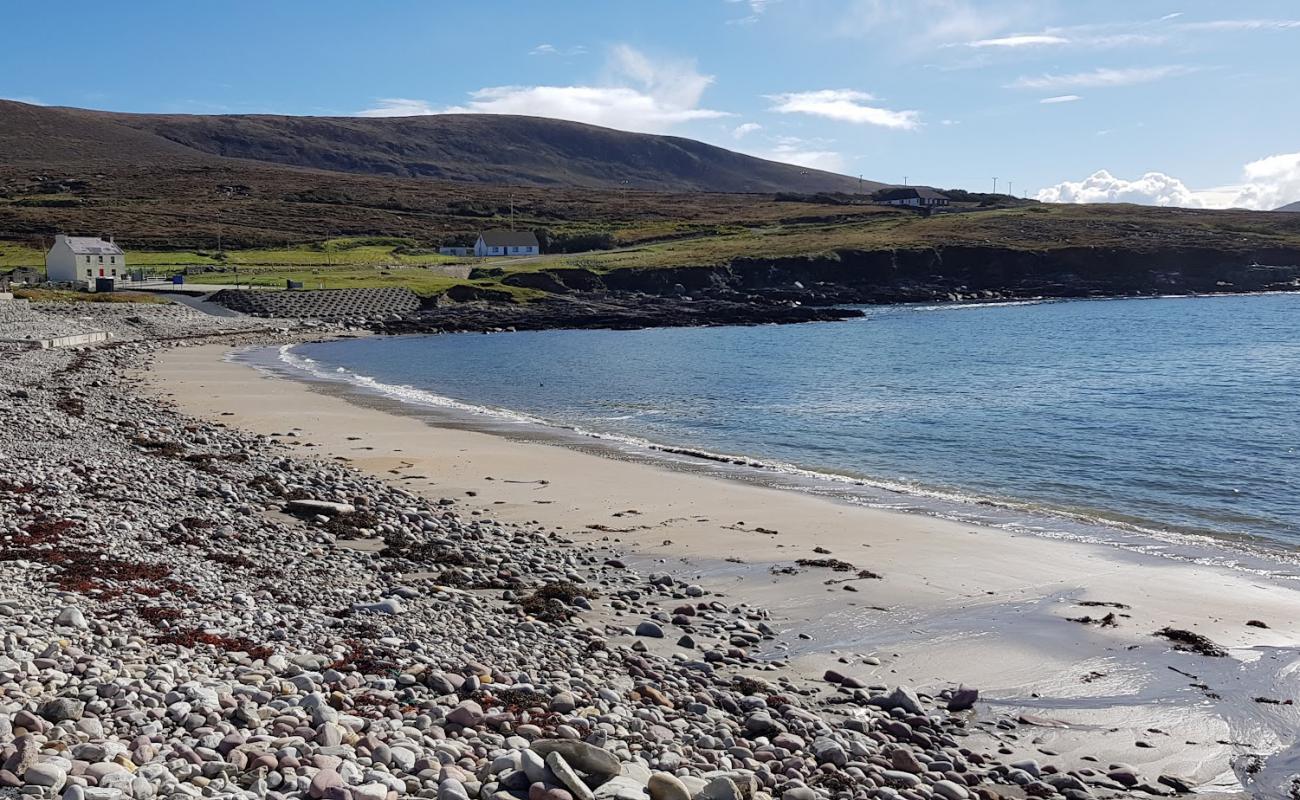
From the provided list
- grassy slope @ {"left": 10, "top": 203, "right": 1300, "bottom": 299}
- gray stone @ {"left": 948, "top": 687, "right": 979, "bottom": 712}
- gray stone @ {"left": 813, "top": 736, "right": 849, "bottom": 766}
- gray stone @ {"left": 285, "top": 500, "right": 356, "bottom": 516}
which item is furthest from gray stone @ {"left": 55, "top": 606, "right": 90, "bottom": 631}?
grassy slope @ {"left": 10, "top": 203, "right": 1300, "bottom": 299}

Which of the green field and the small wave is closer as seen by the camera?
the green field

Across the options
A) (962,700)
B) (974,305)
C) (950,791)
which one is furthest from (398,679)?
(974,305)

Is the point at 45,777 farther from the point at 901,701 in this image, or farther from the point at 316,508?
the point at 316,508

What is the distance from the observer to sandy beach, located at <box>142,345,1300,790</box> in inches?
424

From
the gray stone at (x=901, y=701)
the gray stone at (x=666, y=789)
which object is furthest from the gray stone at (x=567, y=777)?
the gray stone at (x=901, y=701)

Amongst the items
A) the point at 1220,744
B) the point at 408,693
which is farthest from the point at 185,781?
the point at 1220,744

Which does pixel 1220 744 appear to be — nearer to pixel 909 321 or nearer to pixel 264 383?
pixel 264 383

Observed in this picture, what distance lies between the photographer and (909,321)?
97.6m

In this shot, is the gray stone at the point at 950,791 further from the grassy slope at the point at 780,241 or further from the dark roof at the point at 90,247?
the dark roof at the point at 90,247

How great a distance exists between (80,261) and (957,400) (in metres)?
84.0

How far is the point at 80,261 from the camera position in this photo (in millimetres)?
93562

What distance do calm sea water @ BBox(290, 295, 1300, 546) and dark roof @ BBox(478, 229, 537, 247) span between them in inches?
Answer: 2419

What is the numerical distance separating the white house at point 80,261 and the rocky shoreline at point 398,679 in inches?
3427

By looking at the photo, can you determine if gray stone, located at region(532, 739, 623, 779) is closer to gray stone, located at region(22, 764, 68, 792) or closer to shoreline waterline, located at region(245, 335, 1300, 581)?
gray stone, located at region(22, 764, 68, 792)
